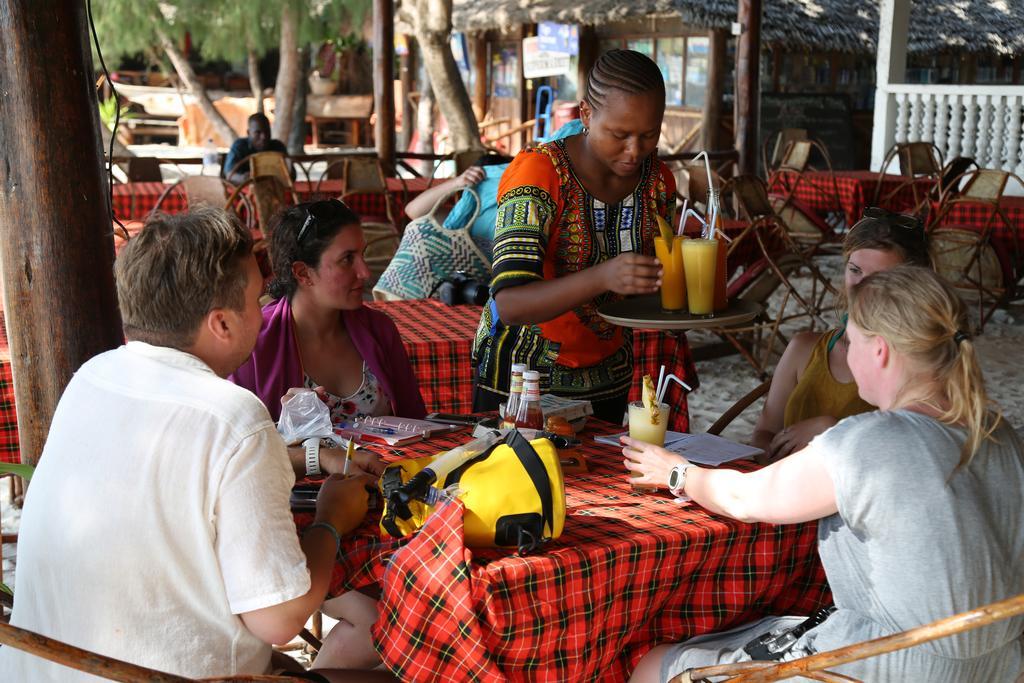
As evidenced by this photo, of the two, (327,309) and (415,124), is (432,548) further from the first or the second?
(415,124)

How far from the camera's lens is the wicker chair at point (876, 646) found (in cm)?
153

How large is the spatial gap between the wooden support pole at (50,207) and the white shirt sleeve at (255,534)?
105cm

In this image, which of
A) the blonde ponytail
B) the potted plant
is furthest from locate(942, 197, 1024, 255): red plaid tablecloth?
the potted plant

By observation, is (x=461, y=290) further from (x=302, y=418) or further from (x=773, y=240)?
(x=773, y=240)

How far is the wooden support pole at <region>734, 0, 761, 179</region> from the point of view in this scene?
847cm

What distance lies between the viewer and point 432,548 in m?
1.82

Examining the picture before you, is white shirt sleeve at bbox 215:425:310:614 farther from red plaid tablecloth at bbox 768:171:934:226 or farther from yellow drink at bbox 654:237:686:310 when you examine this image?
red plaid tablecloth at bbox 768:171:934:226

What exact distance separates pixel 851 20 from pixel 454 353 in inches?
482

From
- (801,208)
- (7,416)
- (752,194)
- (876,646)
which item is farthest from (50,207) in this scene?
(801,208)

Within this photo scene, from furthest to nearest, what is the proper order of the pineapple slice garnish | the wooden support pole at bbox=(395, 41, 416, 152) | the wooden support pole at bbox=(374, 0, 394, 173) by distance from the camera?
the wooden support pole at bbox=(395, 41, 416, 152)
the wooden support pole at bbox=(374, 0, 394, 173)
the pineapple slice garnish

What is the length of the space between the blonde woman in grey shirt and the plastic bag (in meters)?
1.01

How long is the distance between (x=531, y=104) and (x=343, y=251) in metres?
14.6

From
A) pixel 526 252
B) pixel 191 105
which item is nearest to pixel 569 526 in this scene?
pixel 526 252

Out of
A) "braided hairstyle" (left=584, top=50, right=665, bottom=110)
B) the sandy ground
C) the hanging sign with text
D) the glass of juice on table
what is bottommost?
the sandy ground
